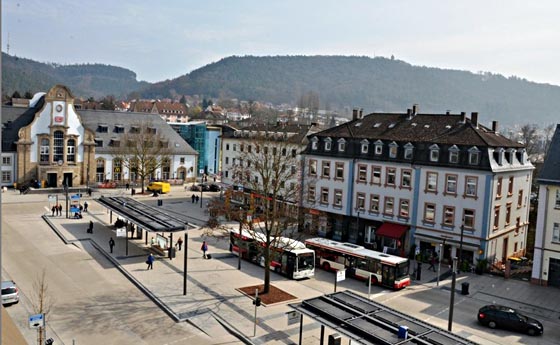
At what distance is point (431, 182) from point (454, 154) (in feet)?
9.83

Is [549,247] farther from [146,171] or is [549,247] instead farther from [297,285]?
[146,171]

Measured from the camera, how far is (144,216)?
40375 mm

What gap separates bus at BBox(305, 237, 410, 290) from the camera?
33.2 m

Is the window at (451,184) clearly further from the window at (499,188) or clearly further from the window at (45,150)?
the window at (45,150)

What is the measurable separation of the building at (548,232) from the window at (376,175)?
42.9 feet


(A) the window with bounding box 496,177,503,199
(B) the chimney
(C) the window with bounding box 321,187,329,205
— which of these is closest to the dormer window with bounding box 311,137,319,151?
(C) the window with bounding box 321,187,329,205

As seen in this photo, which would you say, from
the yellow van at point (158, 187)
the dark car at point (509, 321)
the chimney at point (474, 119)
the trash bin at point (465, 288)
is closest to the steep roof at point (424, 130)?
the chimney at point (474, 119)

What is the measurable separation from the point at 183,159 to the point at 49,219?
35245mm

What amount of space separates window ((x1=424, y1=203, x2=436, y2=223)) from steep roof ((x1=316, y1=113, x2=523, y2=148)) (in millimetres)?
5304

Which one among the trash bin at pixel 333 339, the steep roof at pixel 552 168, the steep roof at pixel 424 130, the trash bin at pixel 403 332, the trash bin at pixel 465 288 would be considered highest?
the steep roof at pixel 424 130

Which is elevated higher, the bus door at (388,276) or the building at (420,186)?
the building at (420,186)

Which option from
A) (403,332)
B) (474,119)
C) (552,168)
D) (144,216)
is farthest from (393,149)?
(403,332)

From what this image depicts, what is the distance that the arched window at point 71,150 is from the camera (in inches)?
2934

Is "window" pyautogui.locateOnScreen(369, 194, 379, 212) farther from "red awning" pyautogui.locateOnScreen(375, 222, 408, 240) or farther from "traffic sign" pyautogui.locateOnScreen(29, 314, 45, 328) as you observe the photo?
"traffic sign" pyautogui.locateOnScreen(29, 314, 45, 328)
